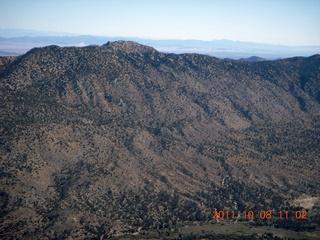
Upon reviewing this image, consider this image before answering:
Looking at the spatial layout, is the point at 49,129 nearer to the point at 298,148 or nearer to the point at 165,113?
the point at 165,113
